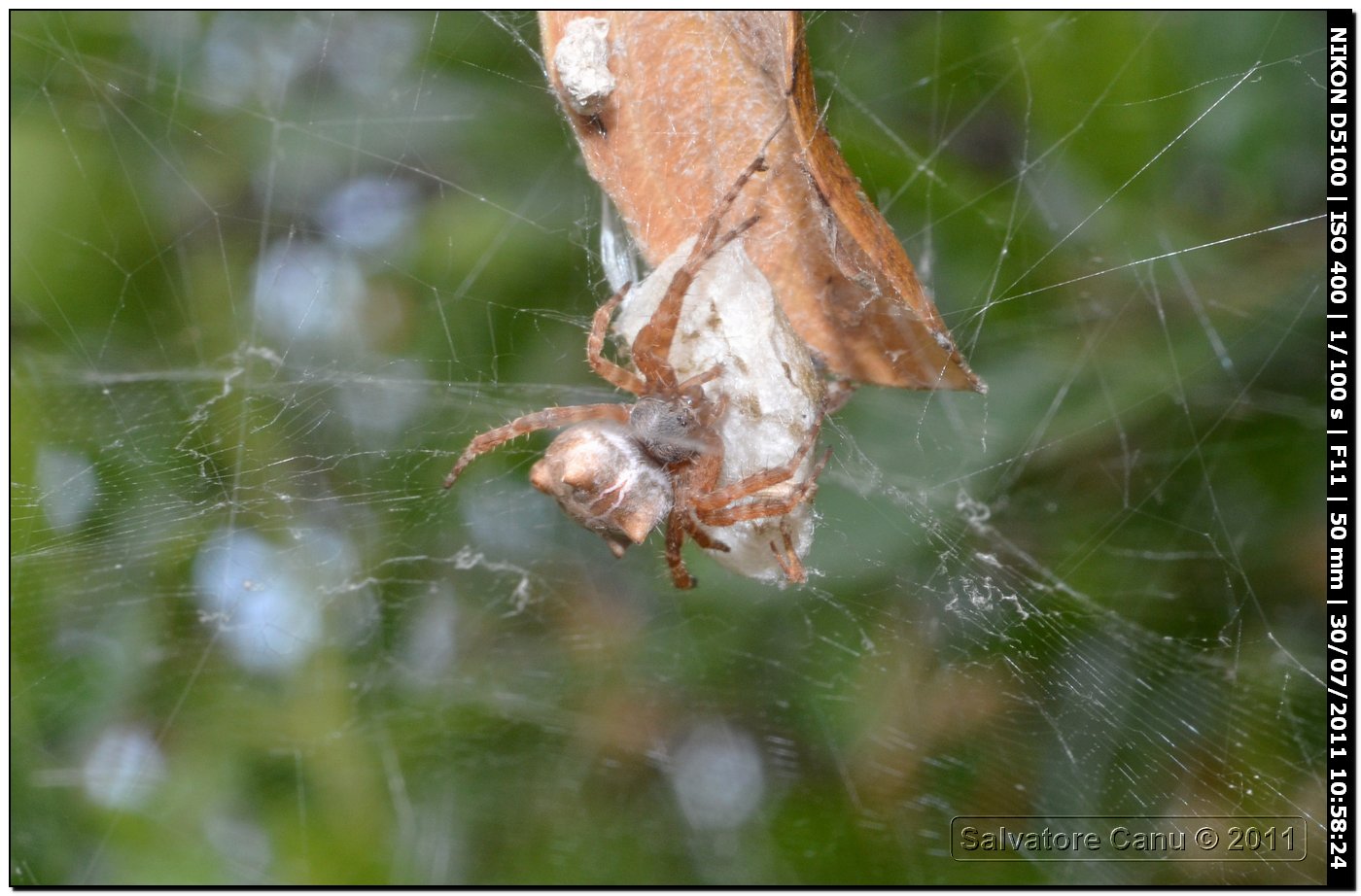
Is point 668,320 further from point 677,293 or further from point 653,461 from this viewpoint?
point 653,461

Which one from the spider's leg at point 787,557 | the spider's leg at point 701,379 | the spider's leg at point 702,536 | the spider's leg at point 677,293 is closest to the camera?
the spider's leg at point 677,293

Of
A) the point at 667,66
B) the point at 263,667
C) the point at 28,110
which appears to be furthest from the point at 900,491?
the point at 28,110

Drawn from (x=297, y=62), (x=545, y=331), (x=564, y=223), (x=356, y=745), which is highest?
(x=297, y=62)

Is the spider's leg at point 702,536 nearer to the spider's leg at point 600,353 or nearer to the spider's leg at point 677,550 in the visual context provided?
the spider's leg at point 677,550

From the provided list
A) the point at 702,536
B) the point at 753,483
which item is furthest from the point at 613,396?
the point at 753,483

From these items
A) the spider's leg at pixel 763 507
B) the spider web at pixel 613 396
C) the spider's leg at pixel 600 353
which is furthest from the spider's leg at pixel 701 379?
the spider web at pixel 613 396

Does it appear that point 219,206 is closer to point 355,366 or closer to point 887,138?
point 355,366
